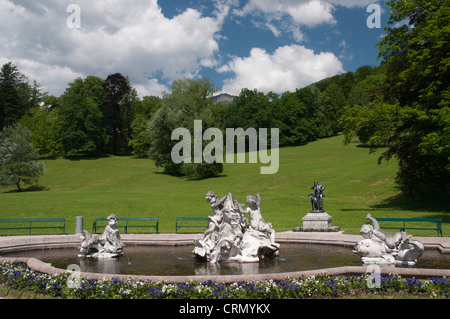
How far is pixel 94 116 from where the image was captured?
82.8 meters

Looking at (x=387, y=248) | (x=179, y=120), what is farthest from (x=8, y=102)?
(x=387, y=248)

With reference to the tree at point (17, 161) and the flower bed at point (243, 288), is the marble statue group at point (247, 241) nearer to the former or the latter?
the flower bed at point (243, 288)

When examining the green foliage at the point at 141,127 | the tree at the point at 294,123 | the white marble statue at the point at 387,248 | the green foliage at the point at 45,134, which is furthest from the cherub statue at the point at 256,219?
the green foliage at the point at 45,134

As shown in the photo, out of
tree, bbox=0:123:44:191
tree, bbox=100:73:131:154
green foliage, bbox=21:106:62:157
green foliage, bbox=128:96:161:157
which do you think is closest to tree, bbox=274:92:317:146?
green foliage, bbox=128:96:161:157

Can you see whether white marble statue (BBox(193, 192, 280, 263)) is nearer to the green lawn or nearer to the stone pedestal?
the stone pedestal

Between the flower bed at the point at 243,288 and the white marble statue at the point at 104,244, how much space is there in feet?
14.8

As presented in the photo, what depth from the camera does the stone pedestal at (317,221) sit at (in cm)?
1989

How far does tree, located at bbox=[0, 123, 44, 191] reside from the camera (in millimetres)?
53094

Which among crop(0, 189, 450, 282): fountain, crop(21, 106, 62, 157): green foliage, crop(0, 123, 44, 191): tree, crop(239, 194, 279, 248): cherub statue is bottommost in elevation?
crop(0, 189, 450, 282): fountain

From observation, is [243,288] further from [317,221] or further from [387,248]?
[317,221]

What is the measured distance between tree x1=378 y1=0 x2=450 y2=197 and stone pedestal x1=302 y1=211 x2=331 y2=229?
825 cm

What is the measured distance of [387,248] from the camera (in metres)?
11.6
